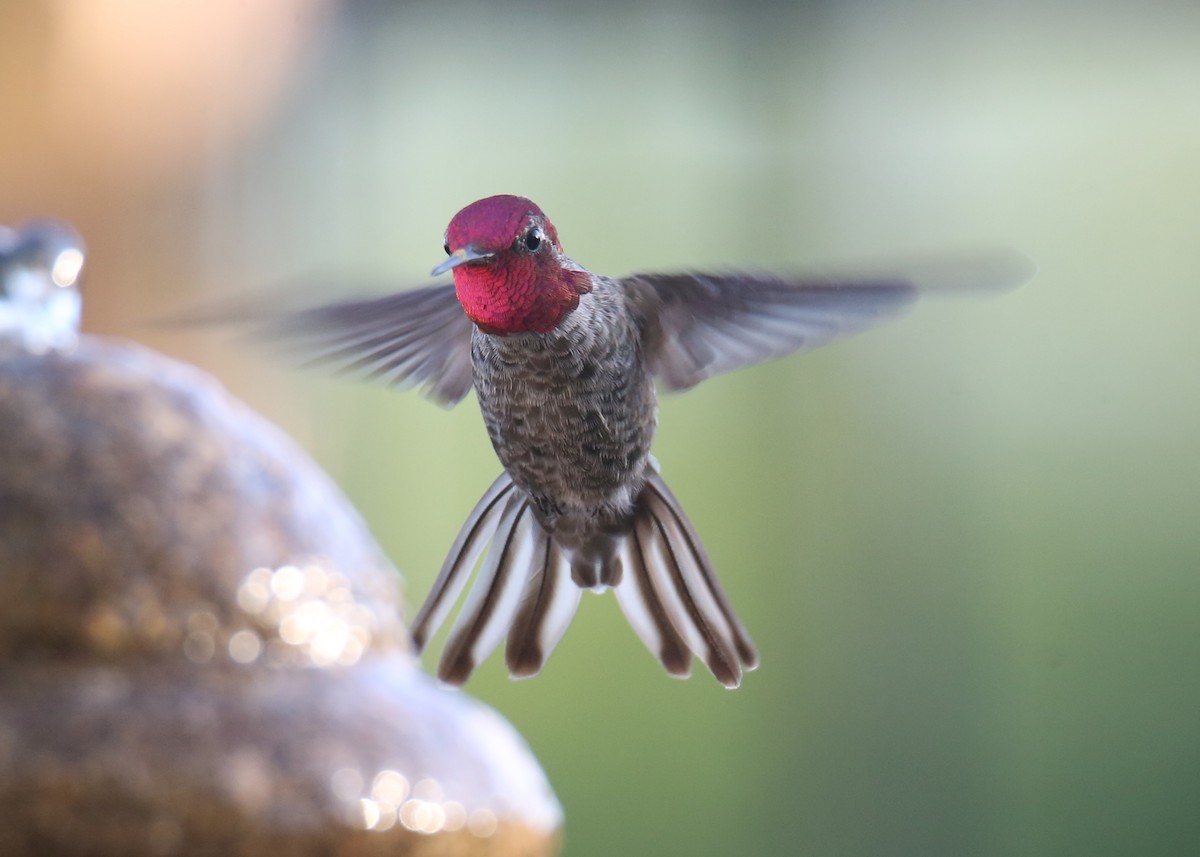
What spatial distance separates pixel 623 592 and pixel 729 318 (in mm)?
346

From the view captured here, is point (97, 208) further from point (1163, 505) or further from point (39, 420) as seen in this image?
point (1163, 505)

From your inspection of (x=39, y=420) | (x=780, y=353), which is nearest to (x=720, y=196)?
(x=780, y=353)

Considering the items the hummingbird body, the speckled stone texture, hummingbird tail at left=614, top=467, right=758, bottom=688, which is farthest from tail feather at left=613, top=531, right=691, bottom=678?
the speckled stone texture

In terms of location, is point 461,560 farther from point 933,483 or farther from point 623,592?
point 933,483

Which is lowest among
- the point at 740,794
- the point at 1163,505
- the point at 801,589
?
the point at 740,794

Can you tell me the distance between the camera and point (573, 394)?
1351 mm

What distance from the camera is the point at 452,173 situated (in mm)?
3355

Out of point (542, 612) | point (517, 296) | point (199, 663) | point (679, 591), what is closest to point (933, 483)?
point (679, 591)

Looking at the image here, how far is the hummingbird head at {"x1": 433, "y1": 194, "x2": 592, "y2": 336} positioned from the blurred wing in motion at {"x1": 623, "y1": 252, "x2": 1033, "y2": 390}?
15 cm

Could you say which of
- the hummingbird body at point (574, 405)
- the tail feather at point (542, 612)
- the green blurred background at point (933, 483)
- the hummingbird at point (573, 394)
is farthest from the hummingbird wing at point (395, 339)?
the green blurred background at point (933, 483)

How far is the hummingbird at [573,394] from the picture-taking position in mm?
1266

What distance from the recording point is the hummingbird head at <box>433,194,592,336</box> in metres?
0.97

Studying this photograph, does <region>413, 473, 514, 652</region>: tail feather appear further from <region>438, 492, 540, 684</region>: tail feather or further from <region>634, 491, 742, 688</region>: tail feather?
<region>634, 491, 742, 688</region>: tail feather

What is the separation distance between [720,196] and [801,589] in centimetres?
145
